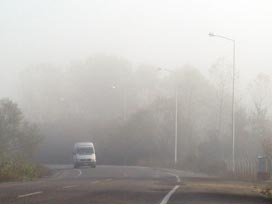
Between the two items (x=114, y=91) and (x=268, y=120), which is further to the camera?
(x=114, y=91)

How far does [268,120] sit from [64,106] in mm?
42745

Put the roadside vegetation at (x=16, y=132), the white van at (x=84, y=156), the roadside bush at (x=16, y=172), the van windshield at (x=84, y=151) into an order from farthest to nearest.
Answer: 1. the roadside vegetation at (x=16, y=132)
2. the van windshield at (x=84, y=151)
3. the white van at (x=84, y=156)
4. the roadside bush at (x=16, y=172)

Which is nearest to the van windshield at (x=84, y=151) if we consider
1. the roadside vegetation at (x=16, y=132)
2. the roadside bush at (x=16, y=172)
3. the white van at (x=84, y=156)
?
the white van at (x=84, y=156)

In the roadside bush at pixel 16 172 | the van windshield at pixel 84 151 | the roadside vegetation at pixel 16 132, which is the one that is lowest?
the roadside bush at pixel 16 172

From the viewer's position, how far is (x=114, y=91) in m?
110

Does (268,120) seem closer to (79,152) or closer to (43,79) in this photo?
(79,152)

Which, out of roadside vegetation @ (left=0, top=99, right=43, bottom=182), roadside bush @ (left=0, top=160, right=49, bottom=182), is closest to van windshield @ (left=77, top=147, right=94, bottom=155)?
roadside vegetation @ (left=0, top=99, right=43, bottom=182)

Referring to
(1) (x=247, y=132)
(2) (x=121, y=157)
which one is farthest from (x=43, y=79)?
(1) (x=247, y=132)

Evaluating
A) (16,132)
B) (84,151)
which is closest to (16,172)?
(84,151)

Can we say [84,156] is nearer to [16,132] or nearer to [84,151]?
[84,151]

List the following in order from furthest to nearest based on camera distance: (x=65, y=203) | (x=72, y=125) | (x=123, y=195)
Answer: (x=72, y=125)
(x=123, y=195)
(x=65, y=203)

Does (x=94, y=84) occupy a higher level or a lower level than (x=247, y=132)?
higher

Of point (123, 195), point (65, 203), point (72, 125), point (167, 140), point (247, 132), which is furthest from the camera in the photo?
point (72, 125)

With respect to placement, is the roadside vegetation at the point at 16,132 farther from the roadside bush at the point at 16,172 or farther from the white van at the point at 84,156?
the roadside bush at the point at 16,172
